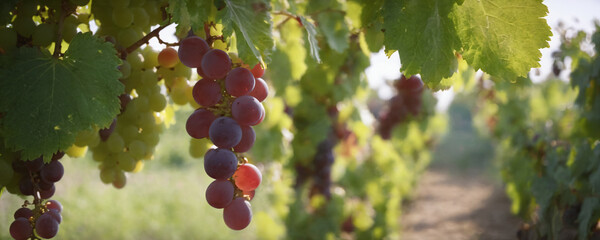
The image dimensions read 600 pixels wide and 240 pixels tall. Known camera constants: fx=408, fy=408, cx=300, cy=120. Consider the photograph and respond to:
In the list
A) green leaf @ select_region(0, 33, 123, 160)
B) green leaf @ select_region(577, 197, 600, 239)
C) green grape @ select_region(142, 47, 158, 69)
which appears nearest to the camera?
green leaf @ select_region(0, 33, 123, 160)

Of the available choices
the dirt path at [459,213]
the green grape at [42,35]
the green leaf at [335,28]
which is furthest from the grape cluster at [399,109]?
the green grape at [42,35]

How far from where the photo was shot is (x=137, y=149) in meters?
1.09

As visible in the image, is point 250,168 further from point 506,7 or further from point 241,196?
point 506,7

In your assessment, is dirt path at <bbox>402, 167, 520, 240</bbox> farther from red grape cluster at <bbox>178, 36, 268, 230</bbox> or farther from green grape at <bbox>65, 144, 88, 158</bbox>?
green grape at <bbox>65, 144, 88, 158</bbox>

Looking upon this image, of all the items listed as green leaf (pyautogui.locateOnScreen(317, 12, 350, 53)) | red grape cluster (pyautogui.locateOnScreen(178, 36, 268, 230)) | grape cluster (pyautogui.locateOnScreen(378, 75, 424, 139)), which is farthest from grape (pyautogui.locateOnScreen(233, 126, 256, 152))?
grape cluster (pyautogui.locateOnScreen(378, 75, 424, 139))

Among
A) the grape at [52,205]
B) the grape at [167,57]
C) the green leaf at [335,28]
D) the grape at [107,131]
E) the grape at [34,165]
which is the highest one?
the green leaf at [335,28]

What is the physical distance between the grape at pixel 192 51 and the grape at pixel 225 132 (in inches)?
5.6

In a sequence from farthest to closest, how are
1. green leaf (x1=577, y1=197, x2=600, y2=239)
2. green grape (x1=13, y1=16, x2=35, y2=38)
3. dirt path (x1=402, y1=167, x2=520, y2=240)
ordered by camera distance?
1. dirt path (x1=402, y1=167, x2=520, y2=240)
2. green leaf (x1=577, y1=197, x2=600, y2=239)
3. green grape (x1=13, y1=16, x2=35, y2=38)

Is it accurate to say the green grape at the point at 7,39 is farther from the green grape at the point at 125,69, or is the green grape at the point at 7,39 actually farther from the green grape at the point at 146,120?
the green grape at the point at 146,120

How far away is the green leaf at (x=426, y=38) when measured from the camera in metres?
0.89

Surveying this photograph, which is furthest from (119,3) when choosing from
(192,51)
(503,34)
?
(503,34)

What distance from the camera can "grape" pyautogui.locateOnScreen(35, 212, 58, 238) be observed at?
86cm

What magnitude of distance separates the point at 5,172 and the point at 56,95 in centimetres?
25

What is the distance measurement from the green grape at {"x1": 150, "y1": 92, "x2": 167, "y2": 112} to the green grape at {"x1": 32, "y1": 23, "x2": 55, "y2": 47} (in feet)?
0.86
